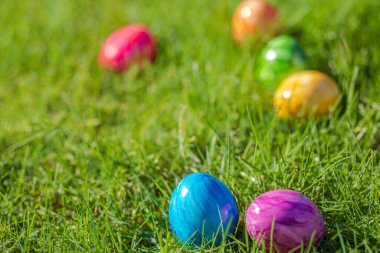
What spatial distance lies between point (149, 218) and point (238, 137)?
0.56 meters

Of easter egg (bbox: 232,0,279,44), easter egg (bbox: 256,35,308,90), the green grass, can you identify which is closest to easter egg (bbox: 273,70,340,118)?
the green grass

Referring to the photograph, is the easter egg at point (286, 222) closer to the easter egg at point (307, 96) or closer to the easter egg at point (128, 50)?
the easter egg at point (307, 96)

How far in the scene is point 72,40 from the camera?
3191mm

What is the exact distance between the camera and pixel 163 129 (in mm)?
2422

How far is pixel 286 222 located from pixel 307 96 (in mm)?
788

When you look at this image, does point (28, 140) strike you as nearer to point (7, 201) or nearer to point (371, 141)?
point (7, 201)

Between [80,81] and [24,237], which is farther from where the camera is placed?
[80,81]

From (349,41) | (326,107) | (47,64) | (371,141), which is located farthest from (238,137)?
(47,64)

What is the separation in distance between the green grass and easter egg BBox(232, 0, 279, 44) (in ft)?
0.29

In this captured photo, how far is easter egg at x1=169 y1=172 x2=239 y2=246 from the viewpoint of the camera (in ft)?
5.57

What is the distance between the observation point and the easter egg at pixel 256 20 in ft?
9.18

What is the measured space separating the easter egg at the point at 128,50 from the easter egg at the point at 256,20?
19.4 inches

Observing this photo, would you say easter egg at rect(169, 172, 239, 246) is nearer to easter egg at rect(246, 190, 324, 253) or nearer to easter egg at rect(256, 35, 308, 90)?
easter egg at rect(246, 190, 324, 253)

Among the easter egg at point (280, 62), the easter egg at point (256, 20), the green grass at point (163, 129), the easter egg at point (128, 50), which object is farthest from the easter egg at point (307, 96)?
the easter egg at point (128, 50)
